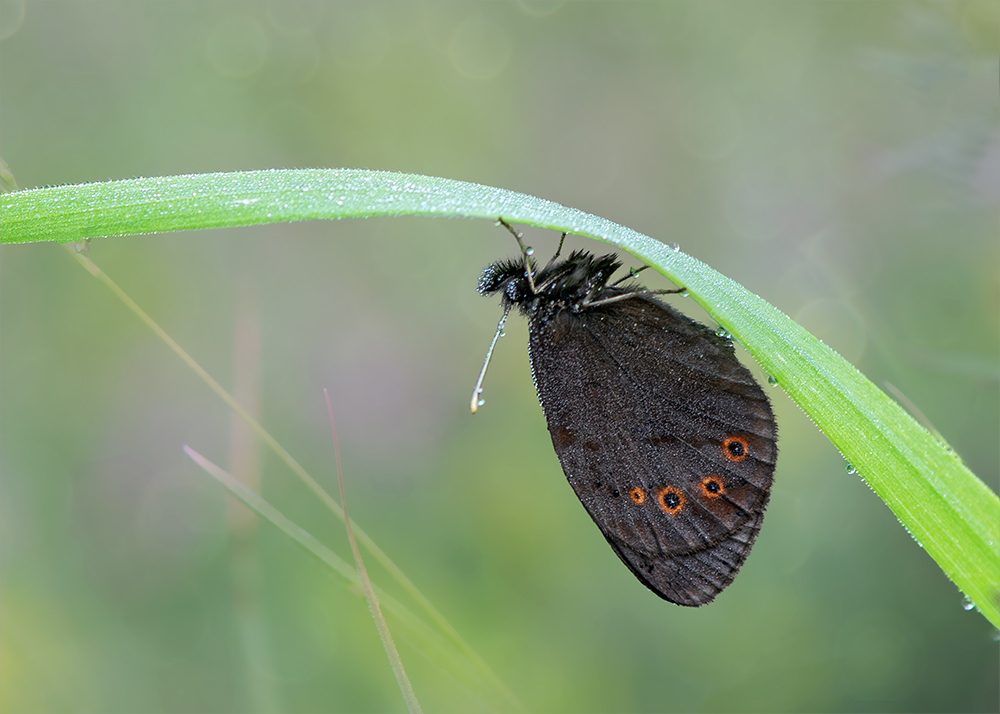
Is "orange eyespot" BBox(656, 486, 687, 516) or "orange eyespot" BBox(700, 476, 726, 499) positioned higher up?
"orange eyespot" BBox(656, 486, 687, 516)

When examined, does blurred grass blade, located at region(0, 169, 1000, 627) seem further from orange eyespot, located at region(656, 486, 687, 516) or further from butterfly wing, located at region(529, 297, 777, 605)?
orange eyespot, located at region(656, 486, 687, 516)

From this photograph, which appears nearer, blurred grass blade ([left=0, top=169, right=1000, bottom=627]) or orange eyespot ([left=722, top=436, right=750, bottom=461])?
blurred grass blade ([left=0, top=169, right=1000, bottom=627])

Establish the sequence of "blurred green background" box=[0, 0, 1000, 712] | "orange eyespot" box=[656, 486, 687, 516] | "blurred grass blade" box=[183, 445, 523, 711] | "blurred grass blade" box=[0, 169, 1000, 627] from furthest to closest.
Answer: "blurred green background" box=[0, 0, 1000, 712], "orange eyespot" box=[656, 486, 687, 516], "blurred grass blade" box=[183, 445, 523, 711], "blurred grass blade" box=[0, 169, 1000, 627]

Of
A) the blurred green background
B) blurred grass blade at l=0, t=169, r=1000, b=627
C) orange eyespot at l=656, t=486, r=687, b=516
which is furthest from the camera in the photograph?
the blurred green background

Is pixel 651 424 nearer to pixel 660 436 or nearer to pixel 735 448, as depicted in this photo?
pixel 660 436

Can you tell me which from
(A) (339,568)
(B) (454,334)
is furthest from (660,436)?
(B) (454,334)

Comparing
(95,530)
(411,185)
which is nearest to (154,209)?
(411,185)

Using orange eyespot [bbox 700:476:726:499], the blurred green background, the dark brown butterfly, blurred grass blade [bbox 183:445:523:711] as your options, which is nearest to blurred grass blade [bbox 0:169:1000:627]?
the dark brown butterfly

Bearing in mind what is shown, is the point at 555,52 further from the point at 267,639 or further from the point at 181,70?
the point at 267,639
